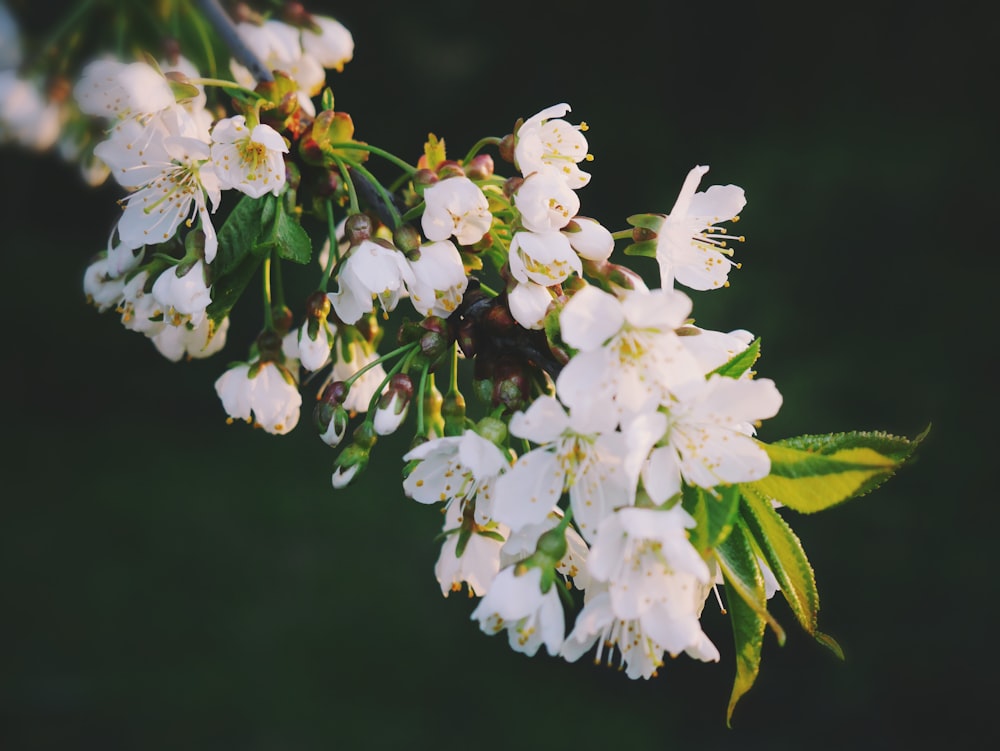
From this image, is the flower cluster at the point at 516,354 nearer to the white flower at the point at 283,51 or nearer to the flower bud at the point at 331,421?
the flower bud at the point at 331,421

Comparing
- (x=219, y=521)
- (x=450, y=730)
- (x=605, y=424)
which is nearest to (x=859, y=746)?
(x=450, y=730)

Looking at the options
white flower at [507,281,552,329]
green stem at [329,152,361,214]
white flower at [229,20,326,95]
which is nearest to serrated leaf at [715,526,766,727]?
white flower at [507,281,552,329]

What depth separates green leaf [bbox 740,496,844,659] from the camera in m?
0.76

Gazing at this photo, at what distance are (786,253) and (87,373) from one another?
308 centimetres

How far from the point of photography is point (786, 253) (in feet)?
11.1

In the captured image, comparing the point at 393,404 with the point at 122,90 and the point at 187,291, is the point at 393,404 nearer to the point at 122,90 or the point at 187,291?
the point at 187,291

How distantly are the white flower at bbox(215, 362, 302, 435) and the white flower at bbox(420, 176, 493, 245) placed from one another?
0.26 meters

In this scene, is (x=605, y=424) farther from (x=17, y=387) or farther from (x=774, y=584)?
(x=17, y=387)

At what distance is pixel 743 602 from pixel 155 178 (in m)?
0.64

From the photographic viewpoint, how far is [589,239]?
2.69 feet

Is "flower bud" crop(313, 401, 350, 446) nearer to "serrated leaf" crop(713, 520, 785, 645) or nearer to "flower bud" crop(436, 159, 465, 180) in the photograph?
"flower bud" crop(436, 159, 465, 180)

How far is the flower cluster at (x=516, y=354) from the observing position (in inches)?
27.8

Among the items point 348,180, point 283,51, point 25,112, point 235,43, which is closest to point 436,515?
point 25,112

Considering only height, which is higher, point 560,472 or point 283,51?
point 283,51
